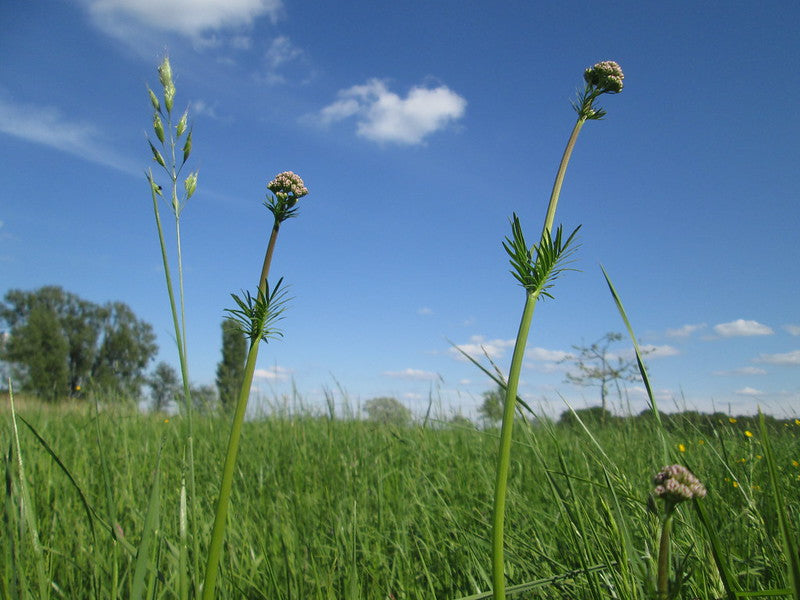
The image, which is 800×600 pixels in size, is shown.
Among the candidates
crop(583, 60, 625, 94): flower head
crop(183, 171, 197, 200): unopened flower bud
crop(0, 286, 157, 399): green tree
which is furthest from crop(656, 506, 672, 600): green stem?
crop(0, 286, 157, 399): green tree

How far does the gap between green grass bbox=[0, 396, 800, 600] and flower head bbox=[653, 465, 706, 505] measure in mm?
129

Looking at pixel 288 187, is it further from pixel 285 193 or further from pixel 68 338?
pixel 68 338

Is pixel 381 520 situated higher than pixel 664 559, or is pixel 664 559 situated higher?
pixel 664 559

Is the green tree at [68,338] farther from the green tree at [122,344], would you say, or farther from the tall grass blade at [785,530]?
the tall grass blade at [785,530]

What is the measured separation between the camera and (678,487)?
0.90 meters

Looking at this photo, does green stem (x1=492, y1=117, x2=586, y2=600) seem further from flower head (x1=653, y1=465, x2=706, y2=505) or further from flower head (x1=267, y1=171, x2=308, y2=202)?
Answer: flower head (x1=267, y1=171, x2=308, y2=202)

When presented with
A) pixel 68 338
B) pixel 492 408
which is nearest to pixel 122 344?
pixel 68 338

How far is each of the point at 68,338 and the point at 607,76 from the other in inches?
2448

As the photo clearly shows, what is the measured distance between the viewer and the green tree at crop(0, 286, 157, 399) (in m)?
47.8

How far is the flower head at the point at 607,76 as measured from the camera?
1177mm

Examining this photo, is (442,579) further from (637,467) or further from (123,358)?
(123,358)

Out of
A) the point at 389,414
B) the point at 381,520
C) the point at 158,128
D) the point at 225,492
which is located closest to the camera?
the point at 225,492

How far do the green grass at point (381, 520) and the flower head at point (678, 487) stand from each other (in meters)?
0.13

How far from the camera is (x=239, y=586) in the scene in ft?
6.17
